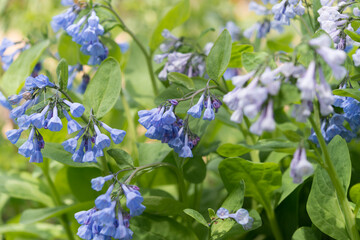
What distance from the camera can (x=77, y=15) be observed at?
114 cm

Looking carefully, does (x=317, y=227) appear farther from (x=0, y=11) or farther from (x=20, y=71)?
(x=0, y=11)

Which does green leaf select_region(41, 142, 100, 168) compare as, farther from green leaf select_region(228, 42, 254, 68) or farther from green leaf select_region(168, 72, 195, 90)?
green leaf select_region(228, 42, 254, 68)

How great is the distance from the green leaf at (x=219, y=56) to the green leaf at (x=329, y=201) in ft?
0.99

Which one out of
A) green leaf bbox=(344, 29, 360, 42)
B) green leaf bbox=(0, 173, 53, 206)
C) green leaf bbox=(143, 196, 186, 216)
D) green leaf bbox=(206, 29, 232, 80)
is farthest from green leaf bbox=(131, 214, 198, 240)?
green leaf bbox=(344, 29, 360, 42)

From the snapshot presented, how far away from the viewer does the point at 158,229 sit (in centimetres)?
101

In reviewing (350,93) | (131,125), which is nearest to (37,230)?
(131,125)

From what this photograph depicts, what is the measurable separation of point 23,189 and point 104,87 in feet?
1.69

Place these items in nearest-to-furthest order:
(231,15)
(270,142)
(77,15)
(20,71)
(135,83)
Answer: (270,142)
(77,15)
(20,71)
(135,83)
(231,15)

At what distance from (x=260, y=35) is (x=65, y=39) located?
608 millimetres

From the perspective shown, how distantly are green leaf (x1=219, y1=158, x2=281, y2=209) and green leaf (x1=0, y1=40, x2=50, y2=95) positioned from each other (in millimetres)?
628

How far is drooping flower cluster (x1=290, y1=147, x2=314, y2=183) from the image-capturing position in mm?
672

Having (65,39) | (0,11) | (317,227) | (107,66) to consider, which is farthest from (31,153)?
(0,11)

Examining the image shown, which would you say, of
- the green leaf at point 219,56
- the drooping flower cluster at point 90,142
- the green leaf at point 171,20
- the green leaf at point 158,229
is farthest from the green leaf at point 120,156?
the green leaf at point 171,20

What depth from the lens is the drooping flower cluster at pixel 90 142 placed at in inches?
33.9
